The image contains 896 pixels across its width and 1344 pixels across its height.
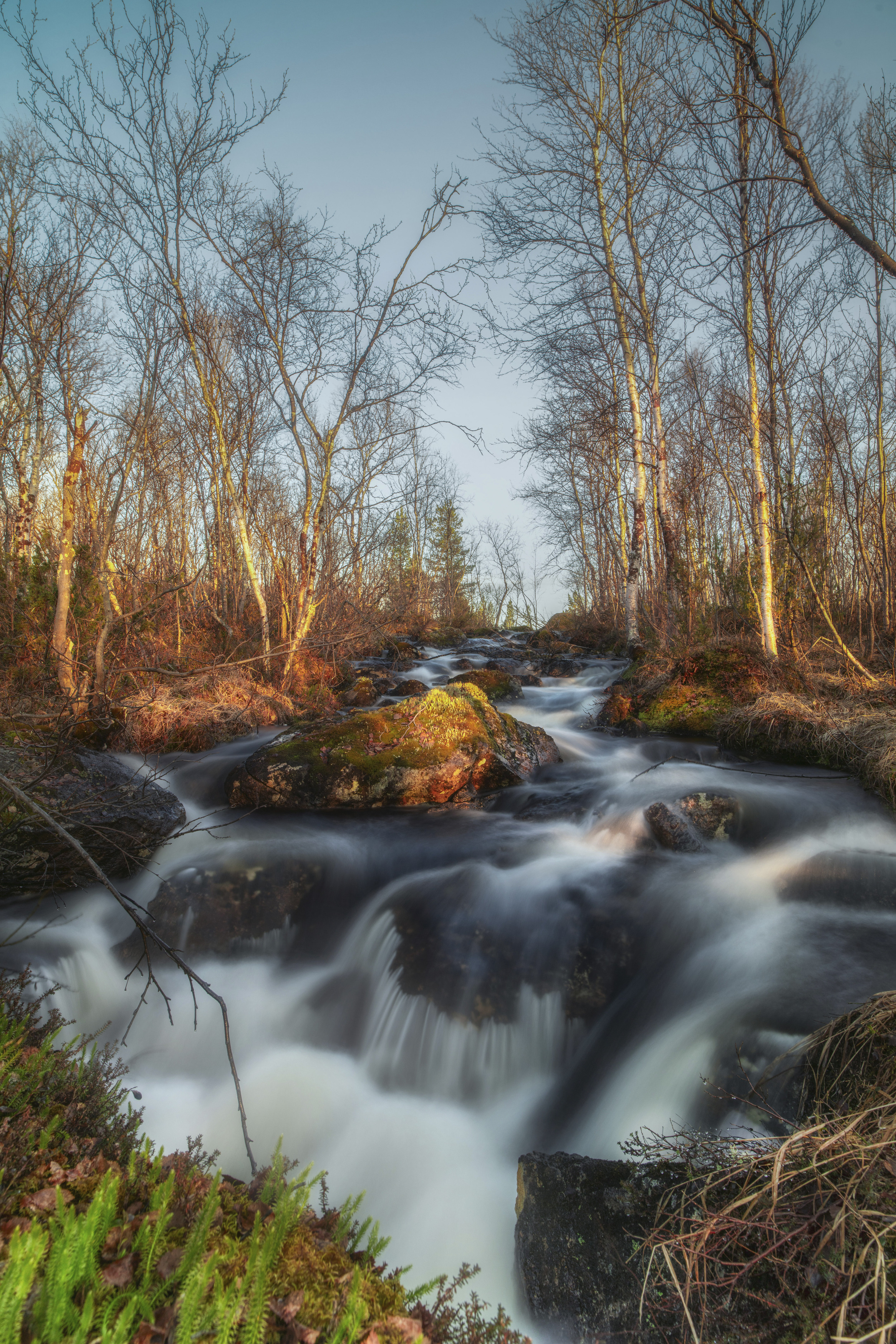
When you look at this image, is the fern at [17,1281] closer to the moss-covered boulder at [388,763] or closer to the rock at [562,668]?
the moss-covered boulder at [388,763]

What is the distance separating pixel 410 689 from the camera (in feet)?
38.0

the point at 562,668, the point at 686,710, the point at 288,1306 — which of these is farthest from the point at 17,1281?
the point at 562,668

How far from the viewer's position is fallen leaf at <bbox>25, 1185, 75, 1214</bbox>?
1.81 metres

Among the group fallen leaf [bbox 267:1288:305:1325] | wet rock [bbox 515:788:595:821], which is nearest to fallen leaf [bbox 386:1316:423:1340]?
fallen leaf [bbox 267:1288:305:1325]

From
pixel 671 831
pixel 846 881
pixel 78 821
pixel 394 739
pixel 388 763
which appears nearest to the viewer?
pixel 78 821

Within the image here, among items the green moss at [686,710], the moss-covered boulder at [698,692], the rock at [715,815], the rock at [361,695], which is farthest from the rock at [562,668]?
the rock at [715,815]

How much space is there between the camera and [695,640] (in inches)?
405

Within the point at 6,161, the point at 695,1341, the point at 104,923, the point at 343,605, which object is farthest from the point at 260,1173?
the point at 6,161

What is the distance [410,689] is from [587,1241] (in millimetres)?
9587

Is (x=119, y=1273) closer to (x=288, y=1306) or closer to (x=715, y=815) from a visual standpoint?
(x=288, y=1306)

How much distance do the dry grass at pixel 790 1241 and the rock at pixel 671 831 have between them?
3293mm

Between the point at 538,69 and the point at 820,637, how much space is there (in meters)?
12.0

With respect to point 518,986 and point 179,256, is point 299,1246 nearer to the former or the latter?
point 518,986

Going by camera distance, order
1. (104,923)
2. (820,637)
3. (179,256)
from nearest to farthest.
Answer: (104,923) → (820,637) → (179,256)
